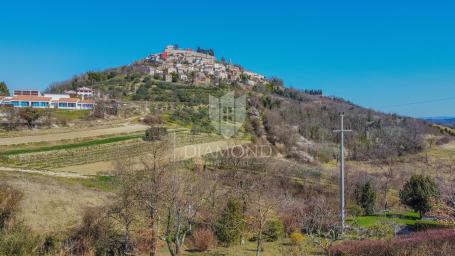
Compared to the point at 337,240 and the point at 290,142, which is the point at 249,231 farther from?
the point at 290,142

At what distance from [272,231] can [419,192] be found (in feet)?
35.2

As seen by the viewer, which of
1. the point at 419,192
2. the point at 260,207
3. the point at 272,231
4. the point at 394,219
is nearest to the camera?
the point at 260,207

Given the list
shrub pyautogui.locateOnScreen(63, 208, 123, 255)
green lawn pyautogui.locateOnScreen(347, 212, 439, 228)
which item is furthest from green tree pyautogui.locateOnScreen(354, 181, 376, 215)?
shrub pyautogui.locateOnScreen(63, 208, 123, 255)

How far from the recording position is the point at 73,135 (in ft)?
153

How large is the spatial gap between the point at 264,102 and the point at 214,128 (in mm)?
37200

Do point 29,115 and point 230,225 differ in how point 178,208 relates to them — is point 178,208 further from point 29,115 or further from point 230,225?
point 29,115

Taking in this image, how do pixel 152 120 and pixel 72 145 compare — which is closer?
pixel 72 145

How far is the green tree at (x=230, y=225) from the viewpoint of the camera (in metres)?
18.3

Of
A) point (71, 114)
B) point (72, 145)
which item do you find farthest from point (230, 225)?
point (71, 114)

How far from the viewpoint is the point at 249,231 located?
65.2 feet

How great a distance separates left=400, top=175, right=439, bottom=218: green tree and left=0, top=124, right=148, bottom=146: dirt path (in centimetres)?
3771

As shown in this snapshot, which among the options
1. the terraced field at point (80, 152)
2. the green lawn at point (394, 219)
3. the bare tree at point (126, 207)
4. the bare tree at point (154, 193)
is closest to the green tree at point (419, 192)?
the green lawn at point (394, 219)

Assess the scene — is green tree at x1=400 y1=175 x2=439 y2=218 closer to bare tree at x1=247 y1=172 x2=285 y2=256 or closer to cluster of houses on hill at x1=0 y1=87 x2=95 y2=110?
bare tree at x1=247 y1=172 x2=285 y2=256

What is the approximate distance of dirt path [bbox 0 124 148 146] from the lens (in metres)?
40.8
